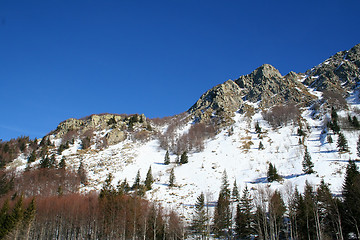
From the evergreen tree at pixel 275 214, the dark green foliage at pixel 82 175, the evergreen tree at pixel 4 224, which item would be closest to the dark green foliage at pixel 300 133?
the evergreen tree at pixel 275 214

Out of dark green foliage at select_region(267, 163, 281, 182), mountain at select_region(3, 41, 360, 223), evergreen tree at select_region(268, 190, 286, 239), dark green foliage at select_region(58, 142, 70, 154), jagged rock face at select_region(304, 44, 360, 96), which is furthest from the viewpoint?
jagged rock face at select_region(304, 44, 360, 96)

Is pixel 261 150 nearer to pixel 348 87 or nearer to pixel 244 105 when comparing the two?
pixel 244 105

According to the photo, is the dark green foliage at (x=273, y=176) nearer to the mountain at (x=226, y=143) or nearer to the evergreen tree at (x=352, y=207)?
the mountain at (x=226, y=143)

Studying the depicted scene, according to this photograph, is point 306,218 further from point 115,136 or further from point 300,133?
point 115,136

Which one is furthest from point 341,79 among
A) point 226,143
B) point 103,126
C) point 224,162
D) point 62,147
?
point 62,147

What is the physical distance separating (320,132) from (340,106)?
4124 centimetres

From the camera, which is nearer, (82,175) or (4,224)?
(4,224)

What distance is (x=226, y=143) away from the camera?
111438 mm

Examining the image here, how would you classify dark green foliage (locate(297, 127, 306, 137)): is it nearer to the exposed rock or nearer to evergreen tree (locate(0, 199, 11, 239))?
the exposed rock

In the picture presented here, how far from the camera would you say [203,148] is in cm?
11181

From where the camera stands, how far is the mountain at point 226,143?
72.6 metres

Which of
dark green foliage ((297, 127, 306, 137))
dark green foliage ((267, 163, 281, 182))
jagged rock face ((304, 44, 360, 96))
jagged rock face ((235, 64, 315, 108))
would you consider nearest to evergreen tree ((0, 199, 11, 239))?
dark green foliage ((267, 163, 281, 182))

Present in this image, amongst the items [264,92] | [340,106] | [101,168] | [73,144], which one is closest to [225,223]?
[101,168]

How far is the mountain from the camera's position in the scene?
238 ft
